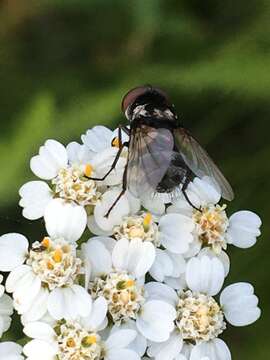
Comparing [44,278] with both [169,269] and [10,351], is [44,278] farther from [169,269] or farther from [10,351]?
[169,269]

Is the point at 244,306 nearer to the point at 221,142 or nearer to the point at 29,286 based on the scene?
the point at 29,286

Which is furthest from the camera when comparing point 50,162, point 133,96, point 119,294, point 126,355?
point 133,96

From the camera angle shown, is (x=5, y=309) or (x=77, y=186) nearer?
(x=5, y=309)

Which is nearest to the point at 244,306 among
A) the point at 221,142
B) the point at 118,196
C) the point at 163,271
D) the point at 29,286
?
the point at 163,271

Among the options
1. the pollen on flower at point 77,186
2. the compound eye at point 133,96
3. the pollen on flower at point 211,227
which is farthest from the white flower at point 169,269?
the compound eye at point 133,96

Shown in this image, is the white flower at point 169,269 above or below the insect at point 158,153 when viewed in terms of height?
below

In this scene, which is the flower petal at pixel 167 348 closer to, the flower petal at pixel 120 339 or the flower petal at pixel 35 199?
the flower petal at pixel 120 339

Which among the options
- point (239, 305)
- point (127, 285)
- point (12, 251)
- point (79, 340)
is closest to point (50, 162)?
point (12, 251)
